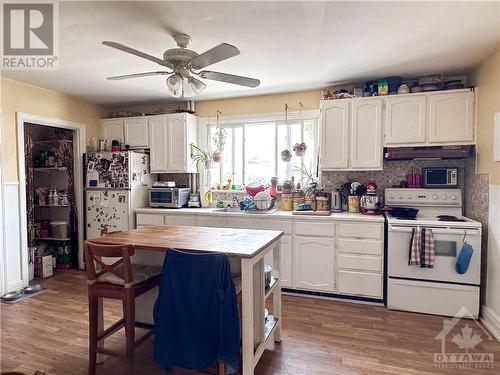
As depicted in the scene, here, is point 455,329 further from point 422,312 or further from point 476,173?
point 476,173

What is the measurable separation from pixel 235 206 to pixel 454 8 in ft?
10.2

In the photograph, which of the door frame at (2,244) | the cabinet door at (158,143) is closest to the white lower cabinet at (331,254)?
the cabinet door at (158,143)

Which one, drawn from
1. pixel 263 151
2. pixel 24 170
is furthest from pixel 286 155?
pixel 24 170

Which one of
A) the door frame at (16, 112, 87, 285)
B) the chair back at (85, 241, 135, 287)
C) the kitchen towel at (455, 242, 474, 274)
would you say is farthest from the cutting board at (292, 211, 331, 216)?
the door frame at (16, 112, 87, 285)

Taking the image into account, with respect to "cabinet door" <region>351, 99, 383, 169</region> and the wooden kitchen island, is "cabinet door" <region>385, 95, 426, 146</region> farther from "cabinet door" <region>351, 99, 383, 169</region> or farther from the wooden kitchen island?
the wooden kitchen island

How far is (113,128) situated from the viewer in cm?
458

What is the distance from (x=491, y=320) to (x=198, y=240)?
2654 mm

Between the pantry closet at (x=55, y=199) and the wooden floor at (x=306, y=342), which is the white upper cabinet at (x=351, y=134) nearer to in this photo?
the wooden floor at (x=306, y=342)

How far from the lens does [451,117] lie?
311cm

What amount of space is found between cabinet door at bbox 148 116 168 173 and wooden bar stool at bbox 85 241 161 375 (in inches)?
95.9

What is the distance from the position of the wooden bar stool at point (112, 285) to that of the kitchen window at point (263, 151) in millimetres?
2478

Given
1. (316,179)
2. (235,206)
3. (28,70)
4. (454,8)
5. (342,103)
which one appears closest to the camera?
(454,8)

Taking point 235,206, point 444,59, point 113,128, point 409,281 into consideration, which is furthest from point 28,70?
point 409,281

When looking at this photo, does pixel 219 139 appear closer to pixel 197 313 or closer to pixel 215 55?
pixel 215 55
